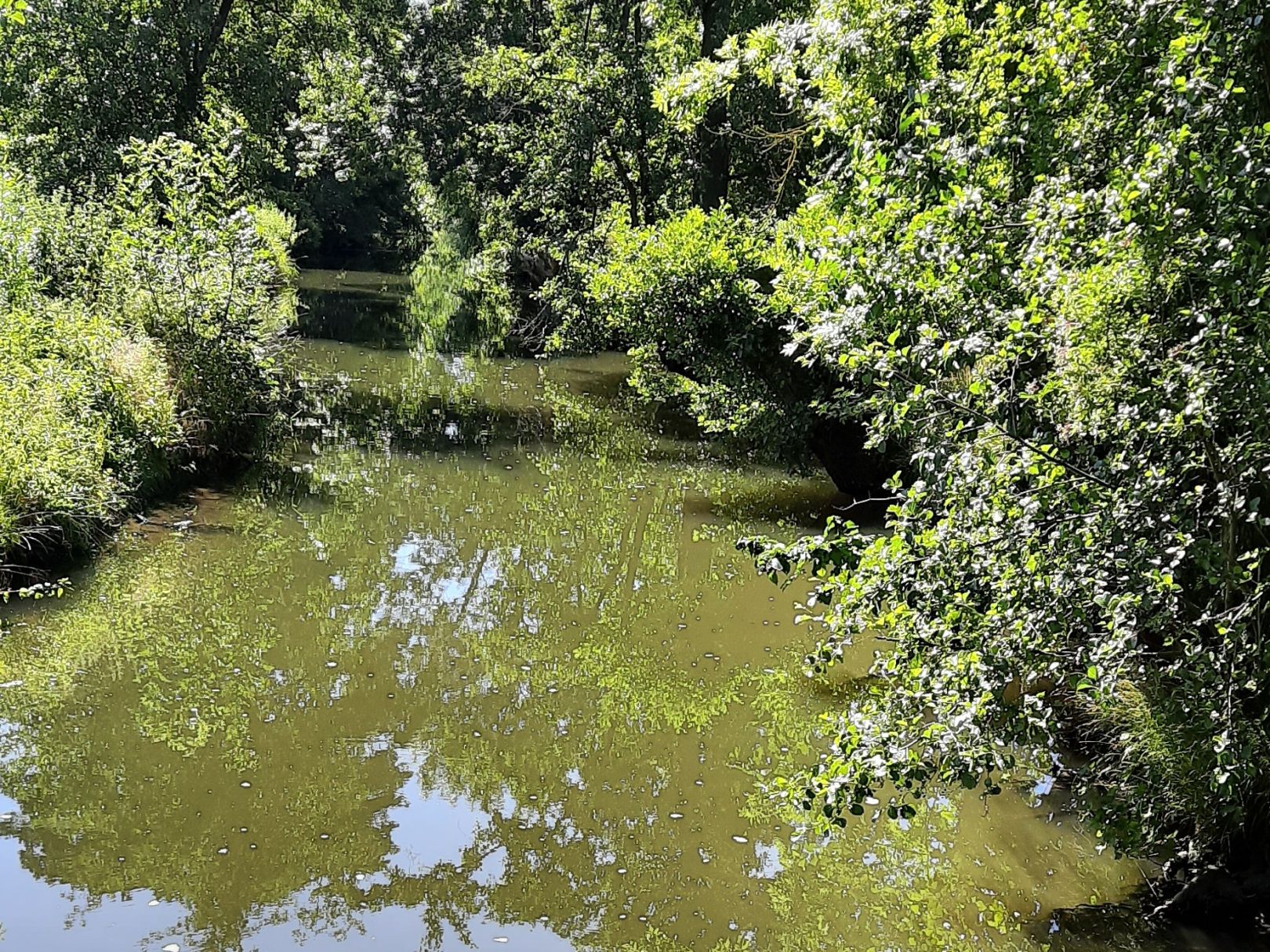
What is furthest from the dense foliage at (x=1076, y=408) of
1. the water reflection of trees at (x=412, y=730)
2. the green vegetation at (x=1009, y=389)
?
the water reflection of trees at (x=412, y=730)

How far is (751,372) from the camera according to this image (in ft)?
35.5

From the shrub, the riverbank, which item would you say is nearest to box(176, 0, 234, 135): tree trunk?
the riverbank

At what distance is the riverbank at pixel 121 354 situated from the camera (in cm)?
820

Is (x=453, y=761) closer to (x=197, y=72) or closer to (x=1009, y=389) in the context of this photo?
(x=1009, y=389)

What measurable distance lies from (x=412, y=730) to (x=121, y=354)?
5.92 metres

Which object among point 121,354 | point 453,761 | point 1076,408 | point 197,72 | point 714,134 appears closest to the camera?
point 1076,408

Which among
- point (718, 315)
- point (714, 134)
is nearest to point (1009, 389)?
point (718, 315)

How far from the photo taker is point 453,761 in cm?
607

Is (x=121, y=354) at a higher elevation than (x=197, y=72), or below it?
below

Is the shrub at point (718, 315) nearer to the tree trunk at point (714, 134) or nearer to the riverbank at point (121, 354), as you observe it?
the tree trunk at point (714, 134)

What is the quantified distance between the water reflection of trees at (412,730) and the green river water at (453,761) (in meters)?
0.02

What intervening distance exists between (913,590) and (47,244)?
39.2 ft

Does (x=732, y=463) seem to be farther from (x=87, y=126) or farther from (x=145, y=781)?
(x=87, y=126)

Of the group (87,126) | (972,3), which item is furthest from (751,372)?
(87,126)
